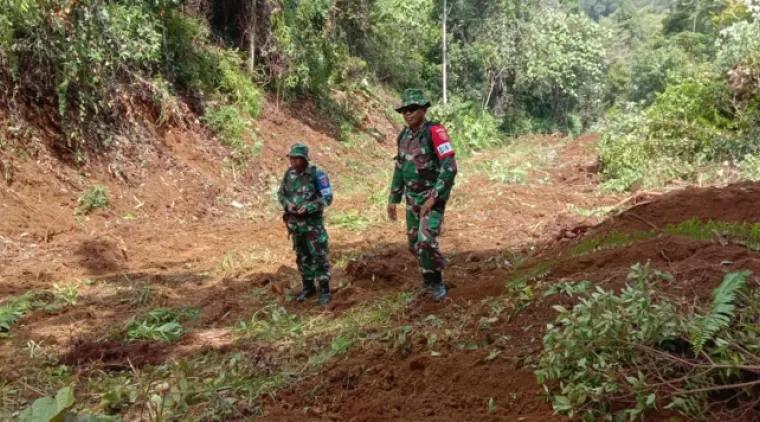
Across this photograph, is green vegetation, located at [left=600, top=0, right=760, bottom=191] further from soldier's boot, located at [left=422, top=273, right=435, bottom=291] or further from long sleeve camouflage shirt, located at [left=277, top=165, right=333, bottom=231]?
long sleeve camouflage shirt, located at [left=277, top=165, right=333, bottom=231]

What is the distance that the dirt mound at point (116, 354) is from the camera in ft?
15.0

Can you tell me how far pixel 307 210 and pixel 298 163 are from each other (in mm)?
461

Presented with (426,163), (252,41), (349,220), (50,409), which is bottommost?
(349,220)

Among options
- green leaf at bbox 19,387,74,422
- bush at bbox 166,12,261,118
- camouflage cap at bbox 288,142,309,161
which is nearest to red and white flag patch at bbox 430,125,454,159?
camouflage cap at bbox 288,142,309,161

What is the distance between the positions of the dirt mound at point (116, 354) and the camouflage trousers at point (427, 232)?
7.36 feet

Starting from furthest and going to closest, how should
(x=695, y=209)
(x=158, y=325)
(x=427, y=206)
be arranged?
1. (x=695, y=209)
2. (x=158, y=325)
3. (x=427, y=206)

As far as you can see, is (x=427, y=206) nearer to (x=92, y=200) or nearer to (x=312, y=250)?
(x=312, y=250)

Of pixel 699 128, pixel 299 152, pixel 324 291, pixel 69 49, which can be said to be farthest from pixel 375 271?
pixel 699 128

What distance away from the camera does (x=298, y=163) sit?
5.88m

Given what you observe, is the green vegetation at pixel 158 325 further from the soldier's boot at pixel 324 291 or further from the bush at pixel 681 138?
the bush at pixel 681 138

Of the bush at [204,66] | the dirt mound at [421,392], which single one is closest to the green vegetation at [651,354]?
the dirt mound at [421,392]

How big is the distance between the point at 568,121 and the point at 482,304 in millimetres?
36527

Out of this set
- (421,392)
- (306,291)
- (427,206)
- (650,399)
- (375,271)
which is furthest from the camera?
(375,271)

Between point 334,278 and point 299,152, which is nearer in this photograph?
point 299,152
